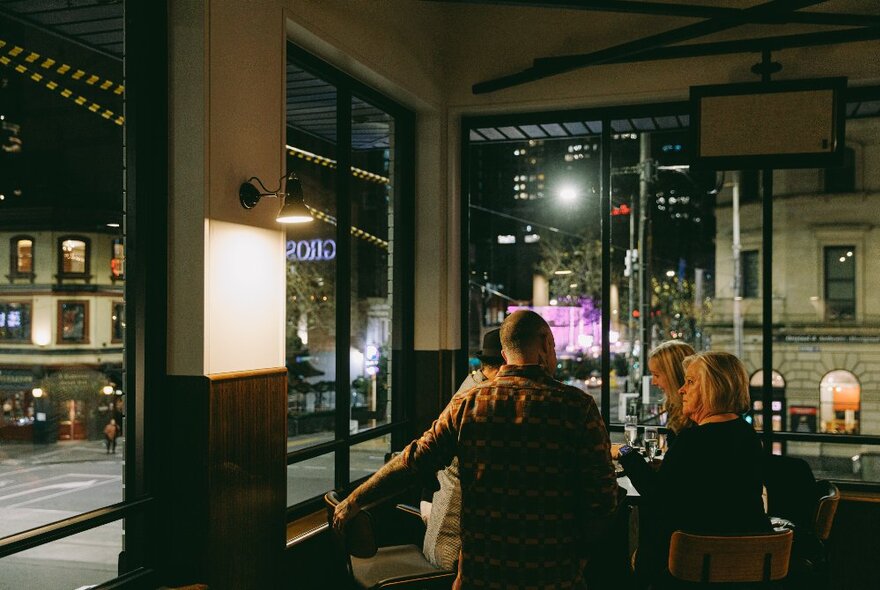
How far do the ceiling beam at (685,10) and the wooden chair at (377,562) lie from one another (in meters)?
2.70

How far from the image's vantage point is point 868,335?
23.0 feet

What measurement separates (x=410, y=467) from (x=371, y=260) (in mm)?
3451

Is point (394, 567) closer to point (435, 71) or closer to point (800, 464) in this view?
point (800, 464)

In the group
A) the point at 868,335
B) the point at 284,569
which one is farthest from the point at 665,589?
the point at 868,335

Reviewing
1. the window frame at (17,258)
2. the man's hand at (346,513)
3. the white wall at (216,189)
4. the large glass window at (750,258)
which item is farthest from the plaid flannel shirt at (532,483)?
the window frame at (17,258)

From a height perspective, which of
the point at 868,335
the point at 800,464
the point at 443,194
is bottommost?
the point at 800,464

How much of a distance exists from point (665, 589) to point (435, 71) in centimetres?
418

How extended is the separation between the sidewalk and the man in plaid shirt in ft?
55.2

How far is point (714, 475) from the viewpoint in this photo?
8.29ft

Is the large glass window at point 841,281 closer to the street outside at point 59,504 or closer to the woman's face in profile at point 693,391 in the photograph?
the woman's face in profile at point 693,391

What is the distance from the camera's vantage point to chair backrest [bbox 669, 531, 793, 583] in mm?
2477

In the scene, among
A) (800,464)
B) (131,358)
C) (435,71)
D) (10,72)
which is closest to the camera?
(131,358)

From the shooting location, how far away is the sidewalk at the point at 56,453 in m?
17.2

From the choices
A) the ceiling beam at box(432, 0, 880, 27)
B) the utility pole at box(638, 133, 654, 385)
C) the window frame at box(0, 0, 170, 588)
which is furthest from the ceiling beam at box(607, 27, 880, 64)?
the utility pole at box(638, 133, 654, 385)
